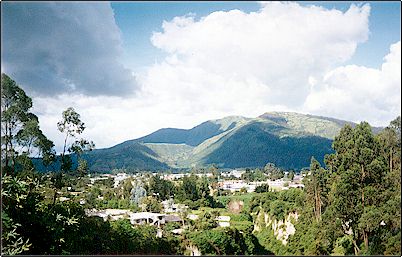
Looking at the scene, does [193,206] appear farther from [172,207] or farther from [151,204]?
[151,204]

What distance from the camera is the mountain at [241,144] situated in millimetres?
6395

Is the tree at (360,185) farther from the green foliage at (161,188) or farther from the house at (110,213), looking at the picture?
the house at (110,213)

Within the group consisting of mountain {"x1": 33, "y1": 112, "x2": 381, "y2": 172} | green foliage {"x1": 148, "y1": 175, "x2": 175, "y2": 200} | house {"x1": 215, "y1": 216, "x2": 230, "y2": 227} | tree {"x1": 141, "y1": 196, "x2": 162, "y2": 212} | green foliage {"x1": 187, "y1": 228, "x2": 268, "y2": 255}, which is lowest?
green foliage {"x1": 187, "y1": 228, "x2": 268, "y2": 255}

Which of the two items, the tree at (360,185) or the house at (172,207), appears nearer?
the tree at (360,185)

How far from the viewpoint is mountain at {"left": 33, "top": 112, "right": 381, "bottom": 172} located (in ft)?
21.0

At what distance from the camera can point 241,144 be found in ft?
28.0

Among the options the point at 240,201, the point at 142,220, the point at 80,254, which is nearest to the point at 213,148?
the point at 240,201

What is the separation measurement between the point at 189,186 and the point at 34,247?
2.64m

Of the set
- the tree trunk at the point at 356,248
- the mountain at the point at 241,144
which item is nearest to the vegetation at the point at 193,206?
the tree trunk at the point at 356,248

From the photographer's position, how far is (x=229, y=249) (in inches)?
181

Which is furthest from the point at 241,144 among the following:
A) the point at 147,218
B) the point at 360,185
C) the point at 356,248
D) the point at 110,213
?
the point at 356,248

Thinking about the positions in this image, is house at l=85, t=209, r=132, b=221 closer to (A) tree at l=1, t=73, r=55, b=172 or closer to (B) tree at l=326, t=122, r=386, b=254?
(A) tree at l=1, t=73, r=55, b=172

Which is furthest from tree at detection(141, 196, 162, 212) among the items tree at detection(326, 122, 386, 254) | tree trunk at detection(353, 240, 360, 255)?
tree trunk at detection(353, 240, 360, 255)

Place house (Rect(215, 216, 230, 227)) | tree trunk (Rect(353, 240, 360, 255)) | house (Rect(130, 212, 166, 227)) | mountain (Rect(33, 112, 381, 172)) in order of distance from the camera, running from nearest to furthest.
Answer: tree trunk (Rect(353, 240, 360, 255))
house (Rect(130, 212, 166, 227))
house (Rect(215, 216, 230, 227))
mountain (Rect(33, 112, 381, 172))
